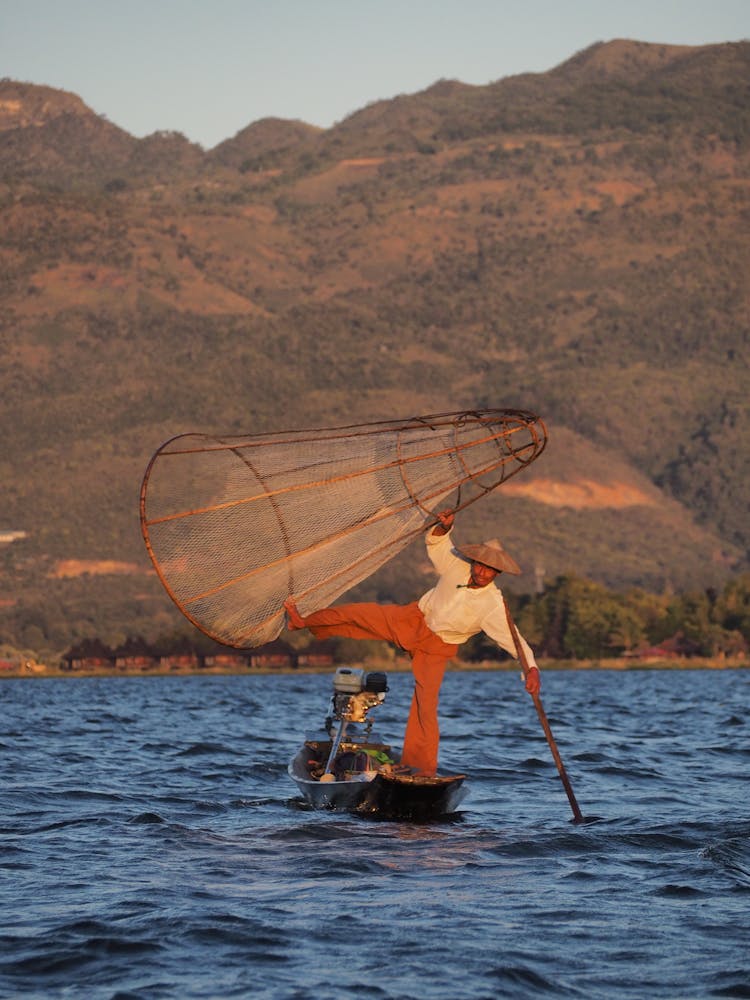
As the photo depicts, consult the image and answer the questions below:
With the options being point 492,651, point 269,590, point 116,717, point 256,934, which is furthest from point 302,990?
point 492,651

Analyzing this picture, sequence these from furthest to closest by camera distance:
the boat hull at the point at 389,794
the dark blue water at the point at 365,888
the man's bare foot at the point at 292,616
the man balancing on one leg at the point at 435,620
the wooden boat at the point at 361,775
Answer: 1. the wooden boat at the point at 361,775
2. the boat hull at the point at 389,794
3. the man balancing on one leg at the point at 435,620
4. the man's bare foot at the point at 292,616
5. the dark blue water at the point at 365,888

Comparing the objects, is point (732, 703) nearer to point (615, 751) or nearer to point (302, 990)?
point (615, 751)

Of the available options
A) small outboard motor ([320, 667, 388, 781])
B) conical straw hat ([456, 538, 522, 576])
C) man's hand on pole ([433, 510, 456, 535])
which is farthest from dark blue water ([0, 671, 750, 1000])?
man's hand on pole ([433, 510, 456, 535])

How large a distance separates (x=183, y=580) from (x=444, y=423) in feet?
12.1

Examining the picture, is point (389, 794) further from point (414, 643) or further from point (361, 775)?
point (414, 643)

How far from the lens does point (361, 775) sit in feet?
74.5

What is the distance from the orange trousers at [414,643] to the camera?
21.4 meters

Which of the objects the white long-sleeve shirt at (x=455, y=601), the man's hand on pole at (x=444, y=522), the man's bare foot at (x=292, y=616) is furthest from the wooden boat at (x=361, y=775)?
the man's hand on pole at (x=444, y=522)

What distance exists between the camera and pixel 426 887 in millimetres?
18156

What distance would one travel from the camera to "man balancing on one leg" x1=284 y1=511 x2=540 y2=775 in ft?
69.4

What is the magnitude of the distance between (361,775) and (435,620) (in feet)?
8.13

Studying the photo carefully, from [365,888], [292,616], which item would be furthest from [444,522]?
[365,888]

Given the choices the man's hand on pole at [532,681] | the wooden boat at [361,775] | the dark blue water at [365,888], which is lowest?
the dark blue water at [365,888]

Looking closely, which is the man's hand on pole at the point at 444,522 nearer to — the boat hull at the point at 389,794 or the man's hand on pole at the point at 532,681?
the man's hand on pole at the point at 532,681
